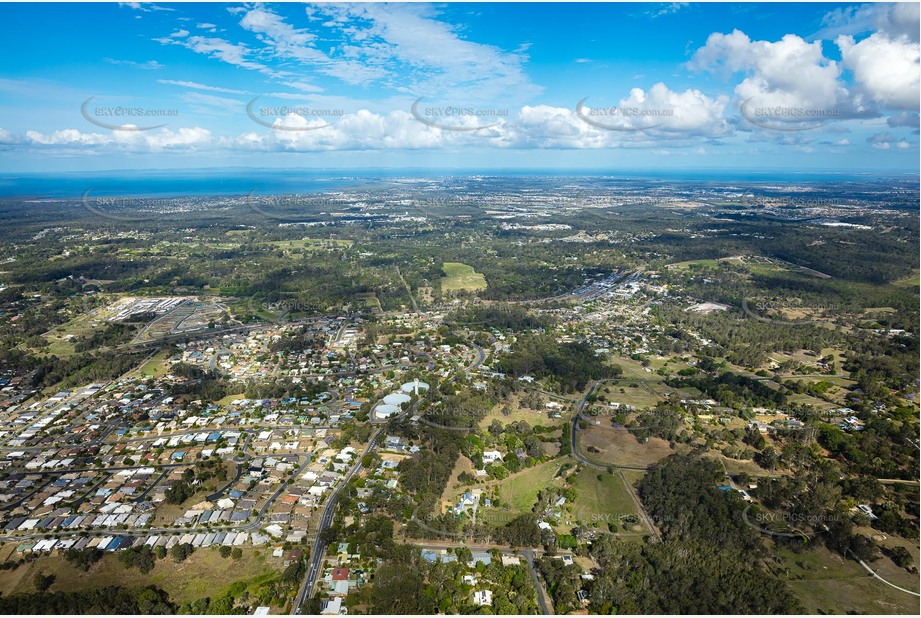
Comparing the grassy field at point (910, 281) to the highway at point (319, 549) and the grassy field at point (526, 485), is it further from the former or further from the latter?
the highway at point (319, 549)

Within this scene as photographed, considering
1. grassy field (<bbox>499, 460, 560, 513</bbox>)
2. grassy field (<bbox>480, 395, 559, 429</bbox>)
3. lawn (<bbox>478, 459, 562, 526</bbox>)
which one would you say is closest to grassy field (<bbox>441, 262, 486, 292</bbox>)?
grassy field (<bbox>480, 395, 559, 429</bbox>)

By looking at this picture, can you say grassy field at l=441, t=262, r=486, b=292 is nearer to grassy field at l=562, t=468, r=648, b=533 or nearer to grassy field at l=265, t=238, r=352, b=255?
grassy field at l=265, t=238, r=352, b=255

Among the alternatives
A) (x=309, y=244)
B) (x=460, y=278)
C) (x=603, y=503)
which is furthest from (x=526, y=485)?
(x=309, y=244)

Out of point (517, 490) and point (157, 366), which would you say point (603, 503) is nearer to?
point (517, 490)

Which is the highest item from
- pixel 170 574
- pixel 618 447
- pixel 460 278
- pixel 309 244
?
pixel 309 244

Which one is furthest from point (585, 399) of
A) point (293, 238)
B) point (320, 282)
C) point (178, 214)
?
point (178, 214)

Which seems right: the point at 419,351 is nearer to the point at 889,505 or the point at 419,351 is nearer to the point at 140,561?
the point at 140,561

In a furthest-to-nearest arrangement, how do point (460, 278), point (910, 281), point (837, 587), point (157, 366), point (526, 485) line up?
1. point (460, 278)
2. point (910, 281)
3. point (157, 366)
4. point (526, 485)
5. point (837, 587)
